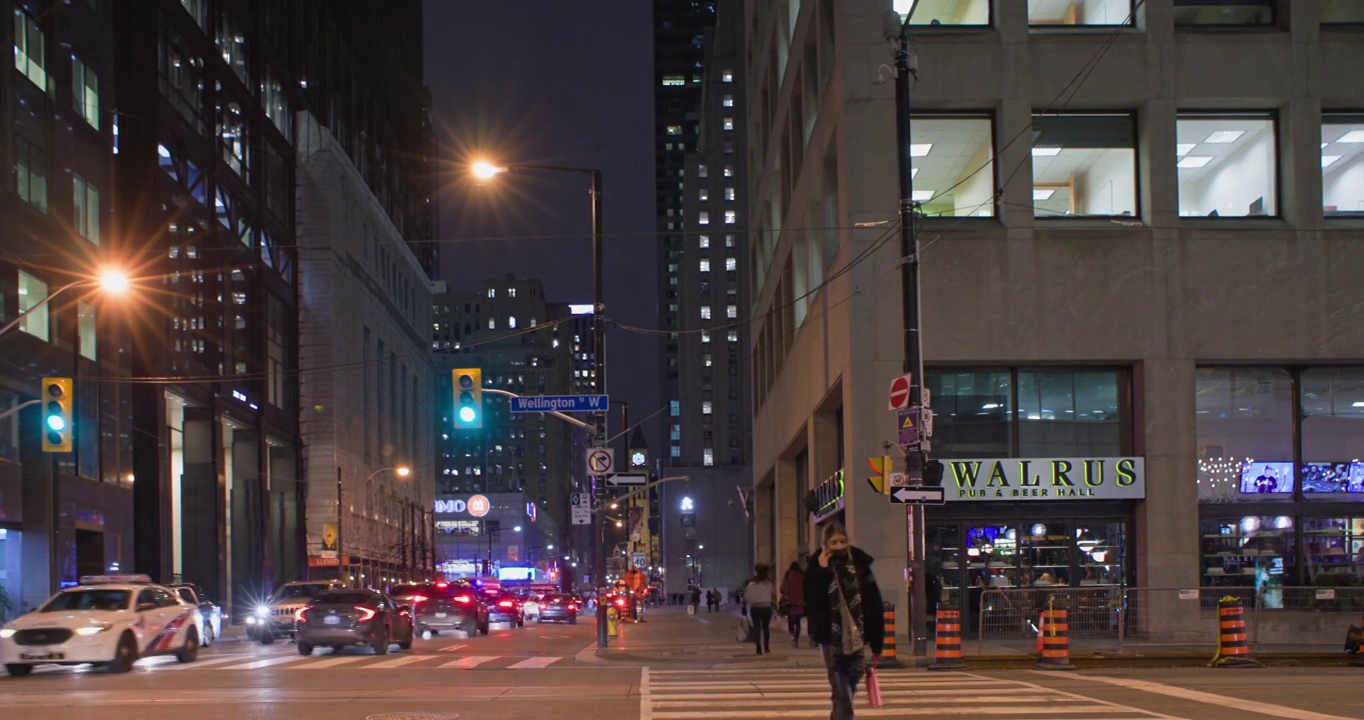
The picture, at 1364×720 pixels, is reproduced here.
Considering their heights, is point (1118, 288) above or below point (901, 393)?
above

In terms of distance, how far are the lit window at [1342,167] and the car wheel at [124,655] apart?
23.6 m

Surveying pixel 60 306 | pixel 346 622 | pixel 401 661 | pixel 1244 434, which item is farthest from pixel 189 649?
pixel 60 306

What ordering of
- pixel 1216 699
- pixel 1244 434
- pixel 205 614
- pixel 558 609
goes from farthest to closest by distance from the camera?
pixel 558 609 → pixel 205 614 → pixel 1244 434 → pixel 1216 699

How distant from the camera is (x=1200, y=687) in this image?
16609 millimetres

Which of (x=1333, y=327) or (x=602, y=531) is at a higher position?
(x=1333, y=327)

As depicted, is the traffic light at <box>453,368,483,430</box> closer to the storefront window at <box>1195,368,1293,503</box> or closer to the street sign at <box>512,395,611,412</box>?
the street sign at <box>512,395,611,412</box>

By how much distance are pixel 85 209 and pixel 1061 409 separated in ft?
119

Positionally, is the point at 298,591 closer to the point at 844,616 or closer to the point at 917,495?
the point at 917,495

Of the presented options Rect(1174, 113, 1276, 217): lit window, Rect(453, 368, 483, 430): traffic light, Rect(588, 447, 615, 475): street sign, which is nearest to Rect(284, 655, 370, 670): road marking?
Rect(453, 368, 483, 430): traffic light

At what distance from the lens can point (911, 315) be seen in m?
21.9

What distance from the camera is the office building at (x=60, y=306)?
43.7m

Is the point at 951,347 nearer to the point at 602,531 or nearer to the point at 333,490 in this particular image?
the point at 602,531

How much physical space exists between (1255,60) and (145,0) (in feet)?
148

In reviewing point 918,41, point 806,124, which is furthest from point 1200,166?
point 806,124
